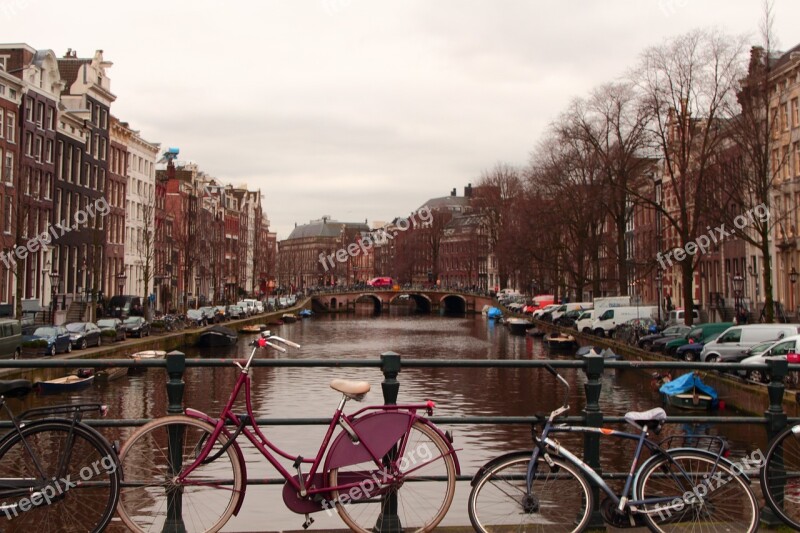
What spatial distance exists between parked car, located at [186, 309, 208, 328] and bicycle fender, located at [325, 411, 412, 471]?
189ft

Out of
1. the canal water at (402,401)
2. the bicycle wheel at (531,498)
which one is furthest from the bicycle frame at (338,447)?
the canal water at (402,401)

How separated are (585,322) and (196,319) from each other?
27.4m

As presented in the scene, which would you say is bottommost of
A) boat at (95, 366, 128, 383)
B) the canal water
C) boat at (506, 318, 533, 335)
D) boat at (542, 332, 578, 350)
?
the canal water

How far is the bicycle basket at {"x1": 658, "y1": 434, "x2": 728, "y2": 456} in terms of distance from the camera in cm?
636

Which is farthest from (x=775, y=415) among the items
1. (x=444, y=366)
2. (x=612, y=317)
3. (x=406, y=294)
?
(x=406, y=294)

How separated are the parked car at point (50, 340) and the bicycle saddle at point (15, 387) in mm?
5913

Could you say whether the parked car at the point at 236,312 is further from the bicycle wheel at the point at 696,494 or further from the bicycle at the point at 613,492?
the bicycle wheel at the point at 696,494

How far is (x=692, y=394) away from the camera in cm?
2922

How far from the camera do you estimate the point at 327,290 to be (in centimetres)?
13962

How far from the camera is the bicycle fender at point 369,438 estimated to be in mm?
6230

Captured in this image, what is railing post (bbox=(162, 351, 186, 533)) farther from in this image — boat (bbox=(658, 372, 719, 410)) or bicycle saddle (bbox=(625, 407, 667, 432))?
boat (bbox=(658, 372, 719, 410))

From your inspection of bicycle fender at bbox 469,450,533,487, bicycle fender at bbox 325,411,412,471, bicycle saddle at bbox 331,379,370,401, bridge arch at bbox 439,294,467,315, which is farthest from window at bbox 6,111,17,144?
bridge arch at bbox 439,294,467,315

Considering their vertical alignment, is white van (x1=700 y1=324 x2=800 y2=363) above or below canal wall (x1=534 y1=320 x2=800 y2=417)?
above

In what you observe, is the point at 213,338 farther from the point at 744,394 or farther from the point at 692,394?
the point at 744,394
